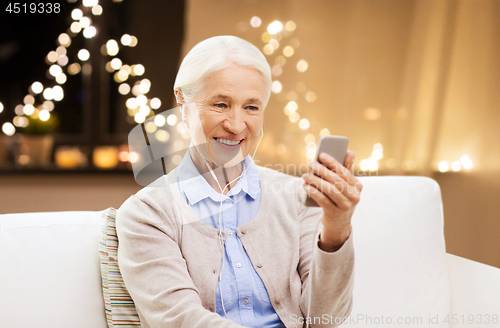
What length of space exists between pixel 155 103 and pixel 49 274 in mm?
1646

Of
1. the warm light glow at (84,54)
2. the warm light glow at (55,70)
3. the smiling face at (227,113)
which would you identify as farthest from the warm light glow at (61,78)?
the smiling face at (227,113)

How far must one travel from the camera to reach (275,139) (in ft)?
8.14

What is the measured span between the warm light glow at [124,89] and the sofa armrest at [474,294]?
197cm

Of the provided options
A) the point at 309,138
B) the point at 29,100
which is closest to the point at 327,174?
the point at 309,138

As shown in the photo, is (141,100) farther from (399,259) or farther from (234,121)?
(399,259)

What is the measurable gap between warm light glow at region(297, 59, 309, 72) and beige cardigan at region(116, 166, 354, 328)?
1.58 metres

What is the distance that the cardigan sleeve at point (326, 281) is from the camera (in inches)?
33.6

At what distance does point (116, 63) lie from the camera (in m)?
→ 2.42

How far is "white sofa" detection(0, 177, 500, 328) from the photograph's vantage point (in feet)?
3.14

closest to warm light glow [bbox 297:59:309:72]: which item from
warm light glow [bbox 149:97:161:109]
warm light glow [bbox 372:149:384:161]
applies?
warm light glow [bbox 372:149:384:161]

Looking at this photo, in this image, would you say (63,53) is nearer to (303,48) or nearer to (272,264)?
(303,48)

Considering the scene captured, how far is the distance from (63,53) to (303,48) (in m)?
1.46

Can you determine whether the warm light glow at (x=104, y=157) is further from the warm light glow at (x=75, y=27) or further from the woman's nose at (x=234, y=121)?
the woman's nose at (x=234, y=121)

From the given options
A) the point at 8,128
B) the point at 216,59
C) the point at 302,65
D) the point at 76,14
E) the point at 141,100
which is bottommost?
the point at 216,59
